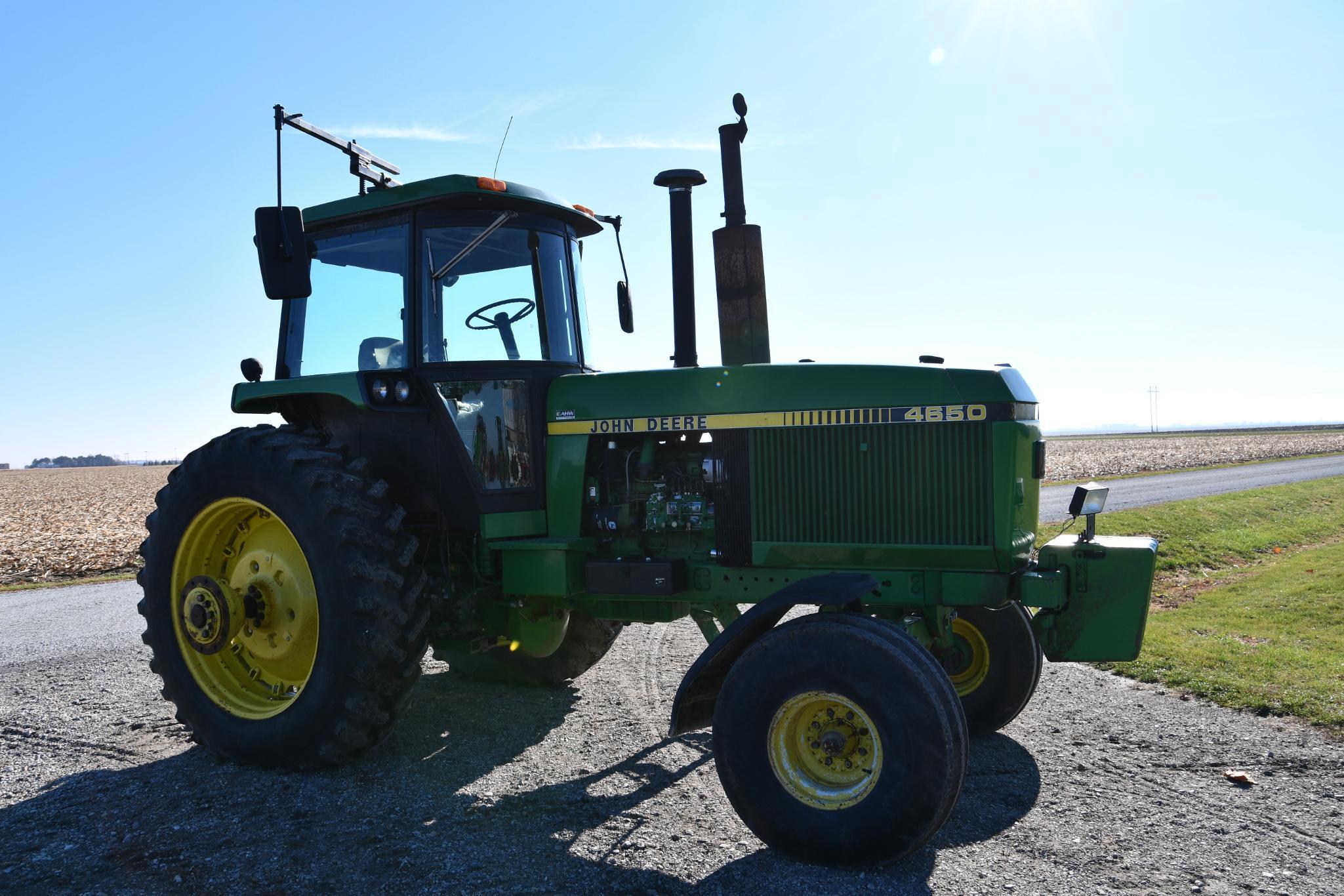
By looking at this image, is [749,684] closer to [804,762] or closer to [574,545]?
[804,762]

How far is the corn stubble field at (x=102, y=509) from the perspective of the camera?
1316cm

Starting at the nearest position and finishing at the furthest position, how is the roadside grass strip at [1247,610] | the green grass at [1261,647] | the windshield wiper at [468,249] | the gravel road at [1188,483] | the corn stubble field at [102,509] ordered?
the windshield wiper at [468,249], the green grass at [1261,647], the roadside grass strip at [1247,610], the corn stubble field at [102,509], the gravel road at [1188,483]

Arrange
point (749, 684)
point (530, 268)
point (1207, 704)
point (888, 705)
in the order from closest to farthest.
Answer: point (888, 705) < point (749, 684) < point (530, 268) < point (1207, 704)

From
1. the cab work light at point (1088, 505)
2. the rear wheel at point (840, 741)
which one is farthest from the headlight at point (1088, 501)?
the rear wheel at point (840, 741)

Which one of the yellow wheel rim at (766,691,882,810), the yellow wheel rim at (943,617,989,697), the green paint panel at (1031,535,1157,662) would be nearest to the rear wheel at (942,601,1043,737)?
the yellow wheel rim at (943,617,989,697)

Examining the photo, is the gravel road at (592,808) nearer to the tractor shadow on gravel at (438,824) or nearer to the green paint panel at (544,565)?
the tractor shadow on gravel at (438,824)

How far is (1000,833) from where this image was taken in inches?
150

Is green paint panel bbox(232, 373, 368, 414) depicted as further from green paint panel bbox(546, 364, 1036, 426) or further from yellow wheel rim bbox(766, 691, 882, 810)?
yellow wheel rim bbox(766, 691, 882, 810)

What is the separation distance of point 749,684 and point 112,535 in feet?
53.1

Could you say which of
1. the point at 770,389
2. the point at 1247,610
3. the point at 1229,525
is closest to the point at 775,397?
the point at 770,389

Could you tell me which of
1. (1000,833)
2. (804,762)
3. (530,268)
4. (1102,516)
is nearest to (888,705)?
(804,762)

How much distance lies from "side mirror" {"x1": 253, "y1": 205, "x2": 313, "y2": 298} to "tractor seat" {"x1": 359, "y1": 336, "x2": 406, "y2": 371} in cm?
57

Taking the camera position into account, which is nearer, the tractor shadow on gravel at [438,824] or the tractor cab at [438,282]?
the tractor shadow on gravel at [438,824]

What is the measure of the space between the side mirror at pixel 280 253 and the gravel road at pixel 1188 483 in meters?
14.7
